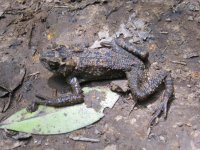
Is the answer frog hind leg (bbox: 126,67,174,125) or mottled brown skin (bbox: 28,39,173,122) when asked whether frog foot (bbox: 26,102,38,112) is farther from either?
frog hind leg (bbox: 126,67,174,125)

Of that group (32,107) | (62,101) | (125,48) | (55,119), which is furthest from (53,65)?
(125,48)

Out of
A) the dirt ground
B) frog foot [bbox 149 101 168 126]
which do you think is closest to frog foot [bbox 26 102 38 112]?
the dirt ground

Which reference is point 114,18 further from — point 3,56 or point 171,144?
point 171,144

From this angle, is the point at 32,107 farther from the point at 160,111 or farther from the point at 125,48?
the point at 160,111

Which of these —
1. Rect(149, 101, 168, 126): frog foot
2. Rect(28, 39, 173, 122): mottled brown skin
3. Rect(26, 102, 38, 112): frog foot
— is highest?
Rect(28, 39, 173, 122): mottled brown skin

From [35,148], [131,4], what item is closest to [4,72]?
[35,148]
